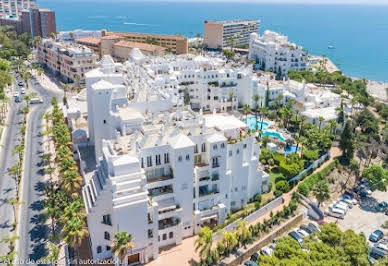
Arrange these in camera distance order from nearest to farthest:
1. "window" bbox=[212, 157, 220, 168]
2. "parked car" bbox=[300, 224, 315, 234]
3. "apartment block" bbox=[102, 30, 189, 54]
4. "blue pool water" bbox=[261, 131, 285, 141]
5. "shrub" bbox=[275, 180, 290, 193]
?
"window" bbox=[212, 157, 220, 168]
"parked car" bbox=[300, 224, 315, 234]
"shrub" bbox=[275, 180, 290, 193]
"blue pool water" bbox=[261, 131, 285, 141]
"apartment block" bbox=[102, 30, 189, 54]

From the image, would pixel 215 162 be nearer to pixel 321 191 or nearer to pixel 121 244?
pixel 121 244

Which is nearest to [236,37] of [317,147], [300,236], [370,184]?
[317,147]

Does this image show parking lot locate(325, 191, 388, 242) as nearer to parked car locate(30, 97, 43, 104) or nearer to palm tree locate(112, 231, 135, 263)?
palm tree locate(112, 231, 135, 263)

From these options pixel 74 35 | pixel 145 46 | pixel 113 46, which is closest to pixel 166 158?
pixel 145 46

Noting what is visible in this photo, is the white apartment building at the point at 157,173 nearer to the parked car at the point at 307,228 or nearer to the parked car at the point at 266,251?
the parked car at the point at 266,251

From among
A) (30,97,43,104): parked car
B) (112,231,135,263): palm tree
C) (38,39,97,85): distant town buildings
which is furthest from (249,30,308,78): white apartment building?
(112,231,135,263): palm tree

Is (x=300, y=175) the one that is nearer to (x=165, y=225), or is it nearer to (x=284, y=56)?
(x=165, y=225)
